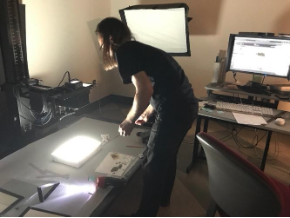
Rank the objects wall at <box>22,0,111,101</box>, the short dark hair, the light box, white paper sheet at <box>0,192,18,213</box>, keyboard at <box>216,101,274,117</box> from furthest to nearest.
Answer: the light box
wall at <box>22,0,111,101</box>
keyboard at <box>216,101,274,117</box>
the short dark hair
white paper sheet at <box>0,192,18,213</box>

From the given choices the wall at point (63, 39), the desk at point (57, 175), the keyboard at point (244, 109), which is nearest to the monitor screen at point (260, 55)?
the keyboard at point (244, 109)

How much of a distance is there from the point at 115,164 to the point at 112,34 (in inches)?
31.3

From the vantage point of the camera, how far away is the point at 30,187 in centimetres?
130

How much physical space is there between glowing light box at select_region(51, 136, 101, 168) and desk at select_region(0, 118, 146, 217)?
1.2 inches

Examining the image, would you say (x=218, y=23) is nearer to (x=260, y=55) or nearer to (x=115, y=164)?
(x=260, y=55)

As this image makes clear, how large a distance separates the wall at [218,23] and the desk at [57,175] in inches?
64.5

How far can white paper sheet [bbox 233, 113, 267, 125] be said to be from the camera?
168cm

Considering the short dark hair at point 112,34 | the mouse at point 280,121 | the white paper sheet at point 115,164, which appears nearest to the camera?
the short dark hair at point 112,34

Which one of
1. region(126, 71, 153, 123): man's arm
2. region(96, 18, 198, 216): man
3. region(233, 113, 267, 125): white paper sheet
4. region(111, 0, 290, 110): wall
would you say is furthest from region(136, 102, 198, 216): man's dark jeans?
region(111, 0, 290, 110): wall

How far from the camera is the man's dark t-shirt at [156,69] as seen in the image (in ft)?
3.95

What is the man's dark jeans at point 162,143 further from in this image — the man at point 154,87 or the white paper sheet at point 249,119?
the white paper sheet at point 249,119

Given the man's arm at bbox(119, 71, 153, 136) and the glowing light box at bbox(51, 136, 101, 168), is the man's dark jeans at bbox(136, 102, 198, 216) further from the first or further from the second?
the glowing light box at bbox(51, 136, 101, 168)

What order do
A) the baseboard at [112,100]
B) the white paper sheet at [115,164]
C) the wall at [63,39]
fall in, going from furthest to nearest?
the baseboard at [112,100] → the wall at [63,39] → the white paper sheet at [115,164]

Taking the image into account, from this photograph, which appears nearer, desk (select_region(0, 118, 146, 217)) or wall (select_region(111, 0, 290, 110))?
desk (select_region(0, 118, 146, 217))
